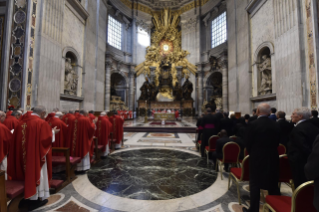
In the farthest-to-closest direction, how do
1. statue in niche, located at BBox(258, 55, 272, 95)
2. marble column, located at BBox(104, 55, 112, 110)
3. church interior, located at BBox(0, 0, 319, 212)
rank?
1. marble column, located at BBox(104, 55, 112, 110)
2. statue in niche, located at BBox(258, 55, 272, 95)
3. church interior, located at BBox(0, 0, 319, 212)

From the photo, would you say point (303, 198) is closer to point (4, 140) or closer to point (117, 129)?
point (4, 140)

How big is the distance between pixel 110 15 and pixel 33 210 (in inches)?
748

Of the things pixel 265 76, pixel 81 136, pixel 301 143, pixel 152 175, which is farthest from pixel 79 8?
pixel 301 143

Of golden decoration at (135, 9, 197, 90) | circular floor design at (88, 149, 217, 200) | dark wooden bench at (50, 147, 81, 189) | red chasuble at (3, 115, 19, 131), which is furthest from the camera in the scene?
golden decoration at (135, 9, 197, 90)

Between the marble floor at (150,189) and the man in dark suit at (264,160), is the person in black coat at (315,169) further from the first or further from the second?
the marble floor at (150,189)

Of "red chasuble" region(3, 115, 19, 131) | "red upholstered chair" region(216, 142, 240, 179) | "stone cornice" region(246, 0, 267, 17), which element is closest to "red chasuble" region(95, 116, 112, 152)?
"red chasuble" region(3, 115, 19, 131)

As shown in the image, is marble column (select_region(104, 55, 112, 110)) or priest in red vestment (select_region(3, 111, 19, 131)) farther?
marble column (select_region(104, 55, 112, 110))

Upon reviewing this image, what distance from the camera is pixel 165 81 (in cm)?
2041

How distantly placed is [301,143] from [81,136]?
3826 mm

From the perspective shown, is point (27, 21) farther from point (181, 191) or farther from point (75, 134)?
point (181, 191)

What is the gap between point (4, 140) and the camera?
2283mm

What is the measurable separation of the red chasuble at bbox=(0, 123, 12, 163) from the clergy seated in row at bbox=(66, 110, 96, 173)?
141cm

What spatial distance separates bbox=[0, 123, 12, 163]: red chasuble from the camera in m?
2.25

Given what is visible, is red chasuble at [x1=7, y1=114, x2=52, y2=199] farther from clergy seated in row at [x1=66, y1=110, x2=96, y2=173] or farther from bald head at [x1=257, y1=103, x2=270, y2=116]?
bald head at [x1=257, y1=103, x2=270, y2=116]
